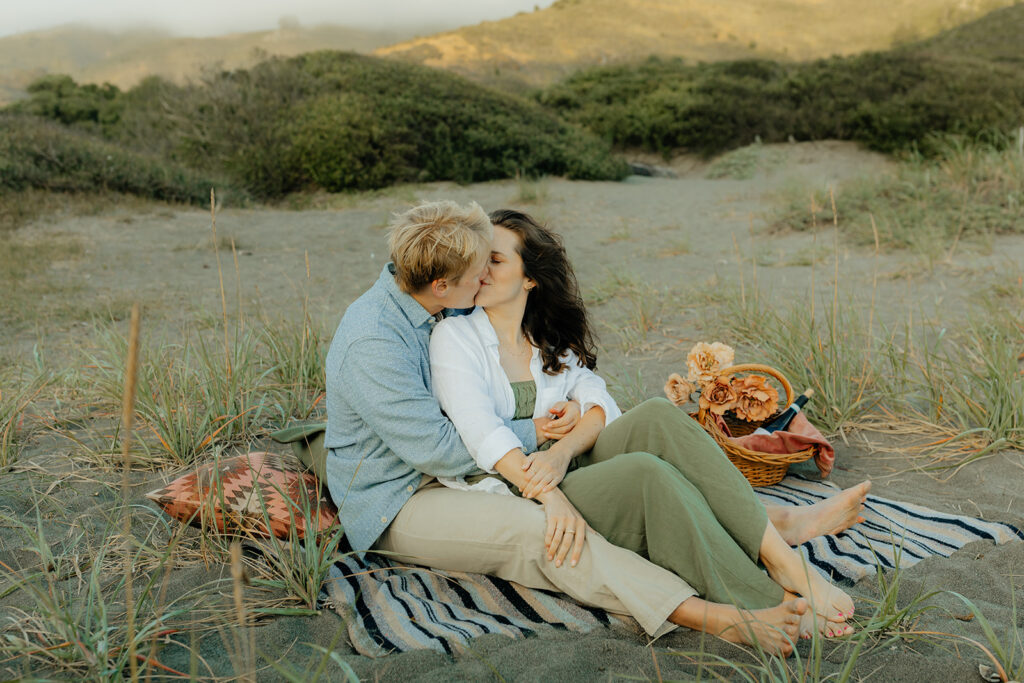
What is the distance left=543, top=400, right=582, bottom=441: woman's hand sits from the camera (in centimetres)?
279

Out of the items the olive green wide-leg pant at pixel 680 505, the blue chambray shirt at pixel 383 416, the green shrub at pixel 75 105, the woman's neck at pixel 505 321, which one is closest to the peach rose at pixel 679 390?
the olive green wide-leg pant at pixel 680 505

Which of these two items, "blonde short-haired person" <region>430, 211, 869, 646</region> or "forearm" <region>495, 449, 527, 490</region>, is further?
"forearm" <region>495, 449, 527, 490</region>

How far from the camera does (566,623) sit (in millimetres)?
2355

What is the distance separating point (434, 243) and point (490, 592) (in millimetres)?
1204

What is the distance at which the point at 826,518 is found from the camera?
289 cm

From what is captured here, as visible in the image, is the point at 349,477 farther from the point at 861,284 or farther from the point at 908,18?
the point at 908,18

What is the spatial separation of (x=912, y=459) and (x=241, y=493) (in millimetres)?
3022

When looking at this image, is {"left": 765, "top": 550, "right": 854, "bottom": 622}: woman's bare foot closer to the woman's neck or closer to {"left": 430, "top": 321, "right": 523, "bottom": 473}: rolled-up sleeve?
{"left": 430, "top": 321, "right": 523, "bottom": 473}: rolled-up sleeve

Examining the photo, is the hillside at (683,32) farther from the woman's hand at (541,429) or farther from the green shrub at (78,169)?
the woman's hand at (541,429)

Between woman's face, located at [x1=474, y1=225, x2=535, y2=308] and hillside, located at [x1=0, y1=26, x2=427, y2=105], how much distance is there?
122ft

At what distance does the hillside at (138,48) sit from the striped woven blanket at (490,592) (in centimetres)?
3763

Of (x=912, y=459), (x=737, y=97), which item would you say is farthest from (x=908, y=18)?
(x=912, y=459)

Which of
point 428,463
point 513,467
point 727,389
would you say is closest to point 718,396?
point 727,389

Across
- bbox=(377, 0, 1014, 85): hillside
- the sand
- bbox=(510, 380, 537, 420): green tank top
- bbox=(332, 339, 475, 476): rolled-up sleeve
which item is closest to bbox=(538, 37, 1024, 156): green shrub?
the sand
